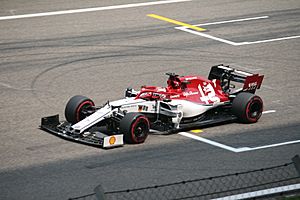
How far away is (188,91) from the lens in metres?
20.2

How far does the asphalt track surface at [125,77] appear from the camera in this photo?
1736cm

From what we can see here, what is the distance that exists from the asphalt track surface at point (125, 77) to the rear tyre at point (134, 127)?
8.8 inches

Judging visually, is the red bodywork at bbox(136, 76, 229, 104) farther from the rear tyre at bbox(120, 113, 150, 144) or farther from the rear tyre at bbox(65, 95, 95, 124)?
the rear tyre at bbox(65, 95, 95, 124)

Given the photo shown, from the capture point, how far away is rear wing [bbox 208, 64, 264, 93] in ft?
68.7

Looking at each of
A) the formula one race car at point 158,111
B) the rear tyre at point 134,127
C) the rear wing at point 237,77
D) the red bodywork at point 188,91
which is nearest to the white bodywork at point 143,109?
the formula one race car at point 158,111

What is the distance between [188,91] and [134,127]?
224 cm

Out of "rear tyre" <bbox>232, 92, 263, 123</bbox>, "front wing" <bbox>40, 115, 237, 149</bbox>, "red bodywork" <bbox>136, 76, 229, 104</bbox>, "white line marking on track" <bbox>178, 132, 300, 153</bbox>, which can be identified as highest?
"red bodywork" <bbox>136, 76, 229, 104</bbox>

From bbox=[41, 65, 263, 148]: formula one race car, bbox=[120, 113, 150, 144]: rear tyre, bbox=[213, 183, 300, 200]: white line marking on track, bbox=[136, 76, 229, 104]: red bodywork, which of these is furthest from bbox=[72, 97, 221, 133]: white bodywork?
bbox=[213, 183, 300, 200]: white line marking on track

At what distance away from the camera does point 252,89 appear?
21172 mm

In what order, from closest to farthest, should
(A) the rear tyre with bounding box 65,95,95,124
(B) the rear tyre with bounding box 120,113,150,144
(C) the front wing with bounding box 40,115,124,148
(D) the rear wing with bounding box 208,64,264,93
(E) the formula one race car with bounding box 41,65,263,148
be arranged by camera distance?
(C) the front wing with bounding box 40,115,124,148
(B) the rear tyre with bounding box 120,113,150,144
(E) the formula one race car with bounding box 41,65,263,148
(A) the rear tyre with bounding box 65,95,95,124
(D) the rear wing with bounding box 208,64,264,93

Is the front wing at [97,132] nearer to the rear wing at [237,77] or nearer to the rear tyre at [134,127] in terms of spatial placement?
the rear tyre at [134,127]

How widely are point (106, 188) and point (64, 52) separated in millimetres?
11850

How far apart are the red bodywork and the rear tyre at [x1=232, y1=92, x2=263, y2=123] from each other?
460 millimetres

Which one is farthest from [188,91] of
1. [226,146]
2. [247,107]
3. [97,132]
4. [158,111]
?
[97,132]
